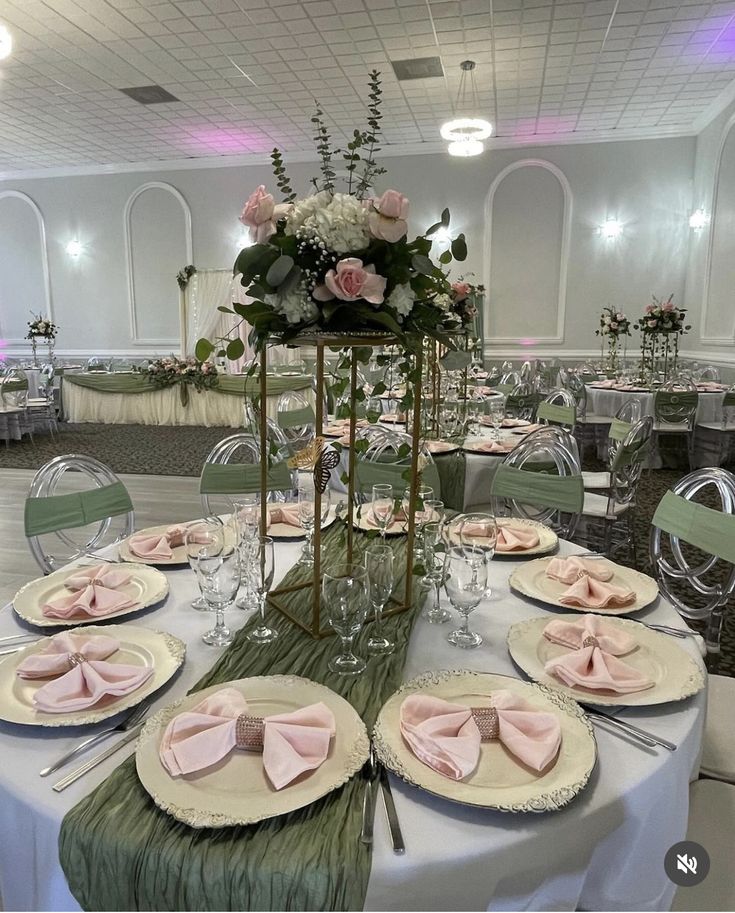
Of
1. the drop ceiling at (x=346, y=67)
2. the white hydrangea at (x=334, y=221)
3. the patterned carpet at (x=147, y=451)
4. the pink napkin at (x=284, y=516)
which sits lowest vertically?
the patterned carpet at (x=147, y=451)

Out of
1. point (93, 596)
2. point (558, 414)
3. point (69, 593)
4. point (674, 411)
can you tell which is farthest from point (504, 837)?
point (674, 411)

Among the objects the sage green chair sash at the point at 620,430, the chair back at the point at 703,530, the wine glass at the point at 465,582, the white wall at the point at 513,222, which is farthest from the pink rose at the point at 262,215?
the white wall at the point at 513,222

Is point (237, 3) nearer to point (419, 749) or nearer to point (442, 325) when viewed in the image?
point (442, 325)

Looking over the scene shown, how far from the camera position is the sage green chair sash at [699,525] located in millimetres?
1697

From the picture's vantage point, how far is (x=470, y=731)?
92cm

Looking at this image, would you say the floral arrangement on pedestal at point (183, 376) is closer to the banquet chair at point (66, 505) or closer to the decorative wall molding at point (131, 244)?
the decorative wall molding at point (131, 244)

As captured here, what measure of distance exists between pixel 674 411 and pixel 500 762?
599 centimetres

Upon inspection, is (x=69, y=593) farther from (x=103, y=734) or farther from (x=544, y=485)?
(x=544, y=485)

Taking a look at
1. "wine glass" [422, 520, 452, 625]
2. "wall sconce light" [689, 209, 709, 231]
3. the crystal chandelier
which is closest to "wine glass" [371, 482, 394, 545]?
"wine glass" [422, 520, 452, 625]

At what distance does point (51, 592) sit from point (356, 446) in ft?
2.68

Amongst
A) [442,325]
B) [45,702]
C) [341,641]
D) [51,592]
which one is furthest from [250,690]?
[442,325]

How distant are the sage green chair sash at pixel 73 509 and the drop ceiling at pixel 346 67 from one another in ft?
17.1

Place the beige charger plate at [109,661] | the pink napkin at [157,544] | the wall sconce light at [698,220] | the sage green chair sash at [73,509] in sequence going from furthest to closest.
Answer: the wall sconce light at [698,220]
the sage green chair sash at [73,509]
the pink napkin at [157,544]
the beige charger plate at [109,661]

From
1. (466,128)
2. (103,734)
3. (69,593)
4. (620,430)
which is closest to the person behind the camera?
(103,734)
